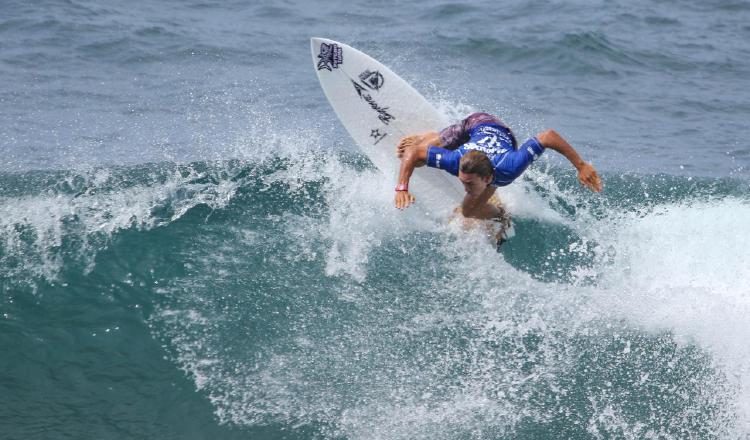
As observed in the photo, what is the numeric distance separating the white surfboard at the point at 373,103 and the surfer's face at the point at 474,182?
1.42 m

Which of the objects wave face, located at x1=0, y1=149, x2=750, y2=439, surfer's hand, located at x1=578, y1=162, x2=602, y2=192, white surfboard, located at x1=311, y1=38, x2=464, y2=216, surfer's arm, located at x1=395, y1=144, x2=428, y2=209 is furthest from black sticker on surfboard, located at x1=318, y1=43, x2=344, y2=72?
surfer's hand, located at x1=578, y1=162, x2=602, y2=192

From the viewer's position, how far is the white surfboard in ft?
29.6

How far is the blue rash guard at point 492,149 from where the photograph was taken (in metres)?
7.17

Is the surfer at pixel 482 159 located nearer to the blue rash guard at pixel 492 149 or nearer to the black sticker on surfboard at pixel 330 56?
the blue rash guard at pixel 492 149

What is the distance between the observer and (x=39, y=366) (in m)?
6.78

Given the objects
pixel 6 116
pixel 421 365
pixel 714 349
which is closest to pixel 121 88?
pixel 6 116

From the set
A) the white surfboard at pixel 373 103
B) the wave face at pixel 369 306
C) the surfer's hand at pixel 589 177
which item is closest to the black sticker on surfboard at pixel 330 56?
the white surfboard at pixel 373 103

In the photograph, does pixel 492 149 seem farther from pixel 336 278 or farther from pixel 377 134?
pixel 377 134

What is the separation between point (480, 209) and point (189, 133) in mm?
5350

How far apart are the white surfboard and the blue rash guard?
0.94 meters

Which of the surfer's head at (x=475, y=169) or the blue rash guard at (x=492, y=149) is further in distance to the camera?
the blue rash guard at (x=492, y=149)

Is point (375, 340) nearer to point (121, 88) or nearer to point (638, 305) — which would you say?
point (638, 305)

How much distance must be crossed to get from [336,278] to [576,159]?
2.42 meters

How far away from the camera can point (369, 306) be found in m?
7.38
